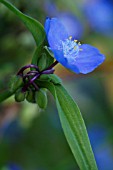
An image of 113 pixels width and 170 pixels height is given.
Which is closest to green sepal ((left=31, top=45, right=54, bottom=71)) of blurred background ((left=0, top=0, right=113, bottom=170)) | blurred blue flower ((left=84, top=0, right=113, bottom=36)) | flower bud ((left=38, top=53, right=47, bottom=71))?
flower bud ((left=38, top=53, right=47, bottom=71))

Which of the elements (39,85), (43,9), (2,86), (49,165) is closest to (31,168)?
(49,165)

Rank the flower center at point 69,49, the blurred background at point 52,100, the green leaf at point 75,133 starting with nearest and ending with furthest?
the green leaf at point 75,133 → the flower center at point 69,49 → the blurred background at point 52,100

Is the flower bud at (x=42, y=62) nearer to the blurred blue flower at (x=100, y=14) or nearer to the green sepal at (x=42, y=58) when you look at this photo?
the green sepal at (x=42, y=58)

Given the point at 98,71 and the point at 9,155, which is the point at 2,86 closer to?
the point at 9,155

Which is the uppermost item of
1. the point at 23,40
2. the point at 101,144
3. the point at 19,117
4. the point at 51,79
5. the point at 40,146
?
the point at 23,40

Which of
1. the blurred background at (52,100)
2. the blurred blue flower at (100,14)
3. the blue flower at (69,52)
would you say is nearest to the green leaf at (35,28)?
the blue flower at (69,52)

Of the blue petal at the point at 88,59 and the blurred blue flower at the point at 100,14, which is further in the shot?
the blurred blue flower at the point at 100,14
